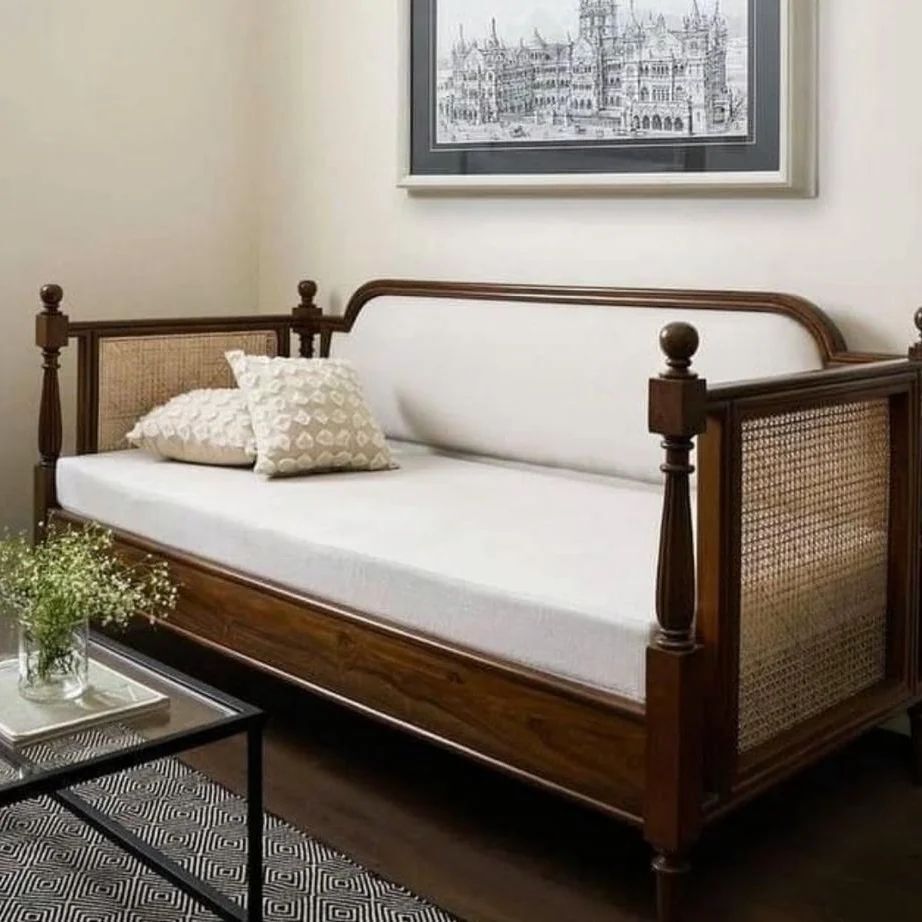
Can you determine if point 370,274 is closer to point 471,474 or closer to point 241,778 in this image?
point 471,474

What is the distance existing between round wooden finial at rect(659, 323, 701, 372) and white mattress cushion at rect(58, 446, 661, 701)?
370 mm

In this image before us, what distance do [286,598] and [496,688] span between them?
0.56 metres

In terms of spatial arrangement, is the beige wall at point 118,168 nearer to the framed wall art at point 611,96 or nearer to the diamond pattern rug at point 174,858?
the framed wall art at point 611,96

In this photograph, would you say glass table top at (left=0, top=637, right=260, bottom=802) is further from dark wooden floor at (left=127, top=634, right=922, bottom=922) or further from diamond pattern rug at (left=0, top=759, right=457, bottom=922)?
dark wooden floor at (left=127, top=634, right=922, bottom=922)

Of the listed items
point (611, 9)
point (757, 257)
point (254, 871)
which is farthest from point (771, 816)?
point (611, 9)

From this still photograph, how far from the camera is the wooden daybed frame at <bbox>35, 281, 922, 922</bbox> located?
6.35 feet

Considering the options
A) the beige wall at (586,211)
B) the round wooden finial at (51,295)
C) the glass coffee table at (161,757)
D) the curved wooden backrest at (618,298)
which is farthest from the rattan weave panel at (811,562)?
the round wooden finial at (51,295)

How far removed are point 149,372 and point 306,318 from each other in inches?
18.5

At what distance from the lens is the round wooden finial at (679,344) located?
187 cm

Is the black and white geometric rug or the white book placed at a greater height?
the white book

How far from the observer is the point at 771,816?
7.86 feet

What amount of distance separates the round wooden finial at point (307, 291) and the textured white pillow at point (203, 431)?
0.53 meters

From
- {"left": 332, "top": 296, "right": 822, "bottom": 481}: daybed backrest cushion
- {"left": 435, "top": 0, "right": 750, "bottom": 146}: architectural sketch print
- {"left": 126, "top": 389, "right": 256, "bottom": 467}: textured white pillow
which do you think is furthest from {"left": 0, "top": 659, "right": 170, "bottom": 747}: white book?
{"left": 435, "top": 0, "right": 750, "bottom": 146}: architectural sketch print

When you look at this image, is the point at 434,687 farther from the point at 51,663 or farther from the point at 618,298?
the point at 618,298
